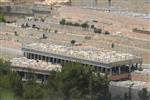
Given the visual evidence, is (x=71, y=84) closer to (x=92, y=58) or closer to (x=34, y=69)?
(x=34, y=69)

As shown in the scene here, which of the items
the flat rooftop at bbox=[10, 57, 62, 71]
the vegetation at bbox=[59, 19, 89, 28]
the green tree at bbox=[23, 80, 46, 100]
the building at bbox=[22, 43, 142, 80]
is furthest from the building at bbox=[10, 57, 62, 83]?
the vegetation at bbox=[59, 19, 89, 28]

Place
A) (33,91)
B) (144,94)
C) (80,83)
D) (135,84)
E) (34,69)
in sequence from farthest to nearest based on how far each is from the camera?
1. (34,69)
2. (135,84)
3. (144,94)
4. (80,83)
5. (33,91)

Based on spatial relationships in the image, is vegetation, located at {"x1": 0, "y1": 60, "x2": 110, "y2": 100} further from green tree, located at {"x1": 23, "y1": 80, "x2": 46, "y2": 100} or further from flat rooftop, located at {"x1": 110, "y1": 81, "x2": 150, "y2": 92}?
flat rooftop, located at {"x1": 110, "y1": 81, "x2": 150, "y2": 92}

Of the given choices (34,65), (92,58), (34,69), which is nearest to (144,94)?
Result: (92,58)

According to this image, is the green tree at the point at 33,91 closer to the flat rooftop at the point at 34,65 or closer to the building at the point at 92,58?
the flat rooftop at the point at 34,65

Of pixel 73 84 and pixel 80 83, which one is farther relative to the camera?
pixel 80 83

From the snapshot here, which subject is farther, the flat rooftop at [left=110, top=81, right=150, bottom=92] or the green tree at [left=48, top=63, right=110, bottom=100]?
the flat rooftop at [left=110, top=81, right=150, bottom=92]

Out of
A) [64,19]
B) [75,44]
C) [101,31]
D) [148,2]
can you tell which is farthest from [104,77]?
[148,2]
